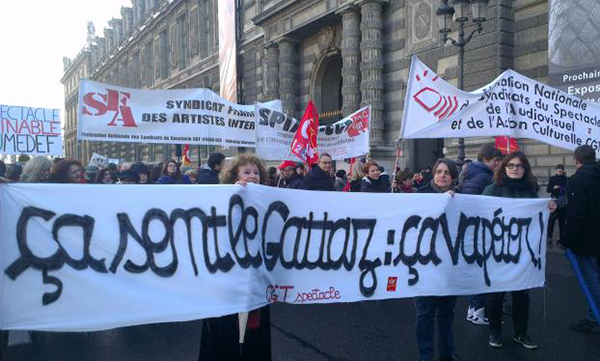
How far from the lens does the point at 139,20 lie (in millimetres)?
42438

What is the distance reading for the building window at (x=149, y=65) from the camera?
3841 centimetres

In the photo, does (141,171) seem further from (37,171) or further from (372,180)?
(372,180)

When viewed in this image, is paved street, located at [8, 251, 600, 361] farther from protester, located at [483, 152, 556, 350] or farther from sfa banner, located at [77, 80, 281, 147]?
sfa banner, located at [77, 80, 281, 147]

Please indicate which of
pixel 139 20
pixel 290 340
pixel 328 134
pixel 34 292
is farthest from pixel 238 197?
pixel 139 20

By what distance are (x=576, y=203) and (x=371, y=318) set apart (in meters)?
2.16

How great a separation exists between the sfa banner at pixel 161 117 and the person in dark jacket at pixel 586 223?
498 centimetres

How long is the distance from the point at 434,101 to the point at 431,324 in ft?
8.65

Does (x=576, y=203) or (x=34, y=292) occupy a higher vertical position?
(x=576, y=203)

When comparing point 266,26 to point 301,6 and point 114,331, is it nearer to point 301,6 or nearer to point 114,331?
point 301,6

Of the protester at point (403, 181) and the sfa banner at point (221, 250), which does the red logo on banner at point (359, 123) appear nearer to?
the protester at point (403, 181)

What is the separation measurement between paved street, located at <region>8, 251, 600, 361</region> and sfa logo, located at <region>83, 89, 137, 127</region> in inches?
148

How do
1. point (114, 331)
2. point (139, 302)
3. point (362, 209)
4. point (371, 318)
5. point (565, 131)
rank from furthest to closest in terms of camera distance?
point (565, 131), point (371, 318), point (114, 331), point (362, 209), point (139, 302)

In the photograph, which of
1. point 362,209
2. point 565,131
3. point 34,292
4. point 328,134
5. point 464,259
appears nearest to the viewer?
point 34,292

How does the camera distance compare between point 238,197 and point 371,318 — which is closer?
point 238,197
